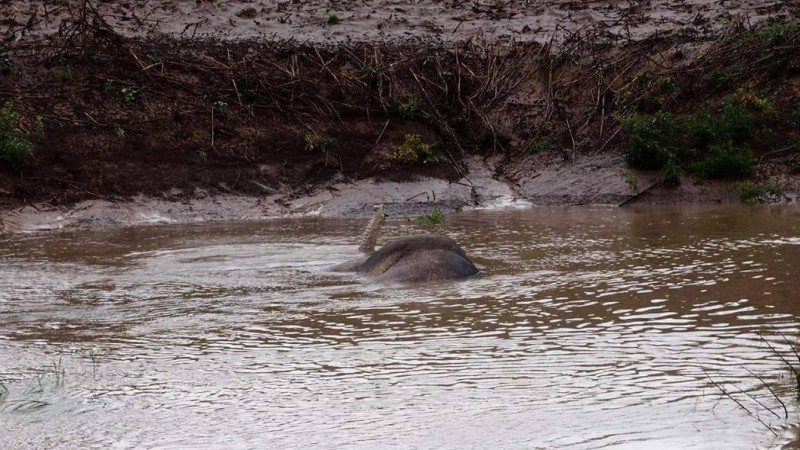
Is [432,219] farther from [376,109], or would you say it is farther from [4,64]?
[4,64]

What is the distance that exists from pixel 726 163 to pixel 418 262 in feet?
22.8

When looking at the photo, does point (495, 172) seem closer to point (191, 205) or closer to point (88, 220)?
point (191, 205)

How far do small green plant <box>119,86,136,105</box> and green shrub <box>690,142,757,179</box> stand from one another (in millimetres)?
7407

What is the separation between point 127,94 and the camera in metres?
15.2

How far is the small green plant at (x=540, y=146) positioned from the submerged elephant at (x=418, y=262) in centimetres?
689

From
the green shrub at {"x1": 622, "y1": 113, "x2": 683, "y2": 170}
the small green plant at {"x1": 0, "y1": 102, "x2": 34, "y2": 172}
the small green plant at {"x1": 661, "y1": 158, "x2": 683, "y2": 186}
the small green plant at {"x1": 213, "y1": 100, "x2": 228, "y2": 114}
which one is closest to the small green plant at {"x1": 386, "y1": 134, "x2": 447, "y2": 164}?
the small green plant at {"x1": 213, "y1": 100, "x2": 228, "y2": 114}

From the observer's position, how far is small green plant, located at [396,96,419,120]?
52.7 feet

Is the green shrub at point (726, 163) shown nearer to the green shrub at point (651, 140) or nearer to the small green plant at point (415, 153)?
the green shrub at point (651, 140)

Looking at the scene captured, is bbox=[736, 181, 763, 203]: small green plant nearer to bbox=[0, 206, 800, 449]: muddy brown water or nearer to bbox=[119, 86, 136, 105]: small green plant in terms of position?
bbox=[0, 206, 800, 449]: muddy brown water

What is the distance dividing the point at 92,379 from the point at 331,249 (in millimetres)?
5183

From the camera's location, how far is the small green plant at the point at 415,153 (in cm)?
1523

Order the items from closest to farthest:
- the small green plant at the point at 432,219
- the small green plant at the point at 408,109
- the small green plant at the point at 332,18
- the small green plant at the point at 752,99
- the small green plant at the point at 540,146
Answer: the small green plant at the point at 432,219 < the small green plant at the point at 752,99 < the small green plant at the point at 540,146 < the small green plant at the point at 408,109 < the small green plant at the point at 332,18

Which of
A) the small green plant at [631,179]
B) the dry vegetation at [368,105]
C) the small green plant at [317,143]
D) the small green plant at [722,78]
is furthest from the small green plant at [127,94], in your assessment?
the small green plant at [722,78]

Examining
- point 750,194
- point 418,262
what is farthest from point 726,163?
point 418,262
